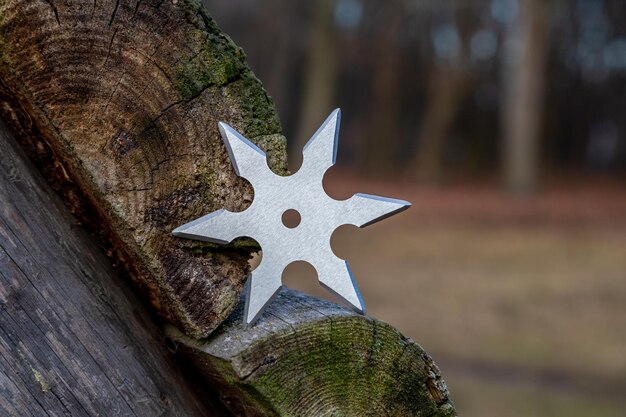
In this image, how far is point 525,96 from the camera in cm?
1485

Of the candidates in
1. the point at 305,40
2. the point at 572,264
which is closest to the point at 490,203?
the point at 572,264

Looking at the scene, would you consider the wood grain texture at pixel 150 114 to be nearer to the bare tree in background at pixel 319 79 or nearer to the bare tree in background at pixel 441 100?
the bare tree in background at pixel 319 79

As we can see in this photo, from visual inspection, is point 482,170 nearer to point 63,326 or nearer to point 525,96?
point 525,96

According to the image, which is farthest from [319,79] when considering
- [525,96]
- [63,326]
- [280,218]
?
[63,326]

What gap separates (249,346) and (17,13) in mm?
684

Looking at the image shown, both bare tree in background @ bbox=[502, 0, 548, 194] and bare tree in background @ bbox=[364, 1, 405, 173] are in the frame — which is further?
bare tree in background @ bbox=[364, 1, 405, 173]

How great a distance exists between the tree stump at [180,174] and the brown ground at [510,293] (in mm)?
4249

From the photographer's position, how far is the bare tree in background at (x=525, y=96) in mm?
14414

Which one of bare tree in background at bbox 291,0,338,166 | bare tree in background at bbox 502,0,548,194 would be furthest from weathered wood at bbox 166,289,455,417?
bare tree in background at bbox 291,0,338,166

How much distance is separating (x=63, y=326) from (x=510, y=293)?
7669 mm

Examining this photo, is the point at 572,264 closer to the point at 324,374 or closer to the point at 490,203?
the point at 490,203

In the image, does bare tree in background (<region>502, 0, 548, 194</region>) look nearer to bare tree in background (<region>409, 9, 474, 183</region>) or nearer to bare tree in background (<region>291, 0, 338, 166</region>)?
bare tree in background (<region>409, 9, 474, 183</region>)

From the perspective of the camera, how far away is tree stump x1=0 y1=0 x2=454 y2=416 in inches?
49.9

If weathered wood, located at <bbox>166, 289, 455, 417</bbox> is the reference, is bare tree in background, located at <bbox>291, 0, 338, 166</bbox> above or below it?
above
